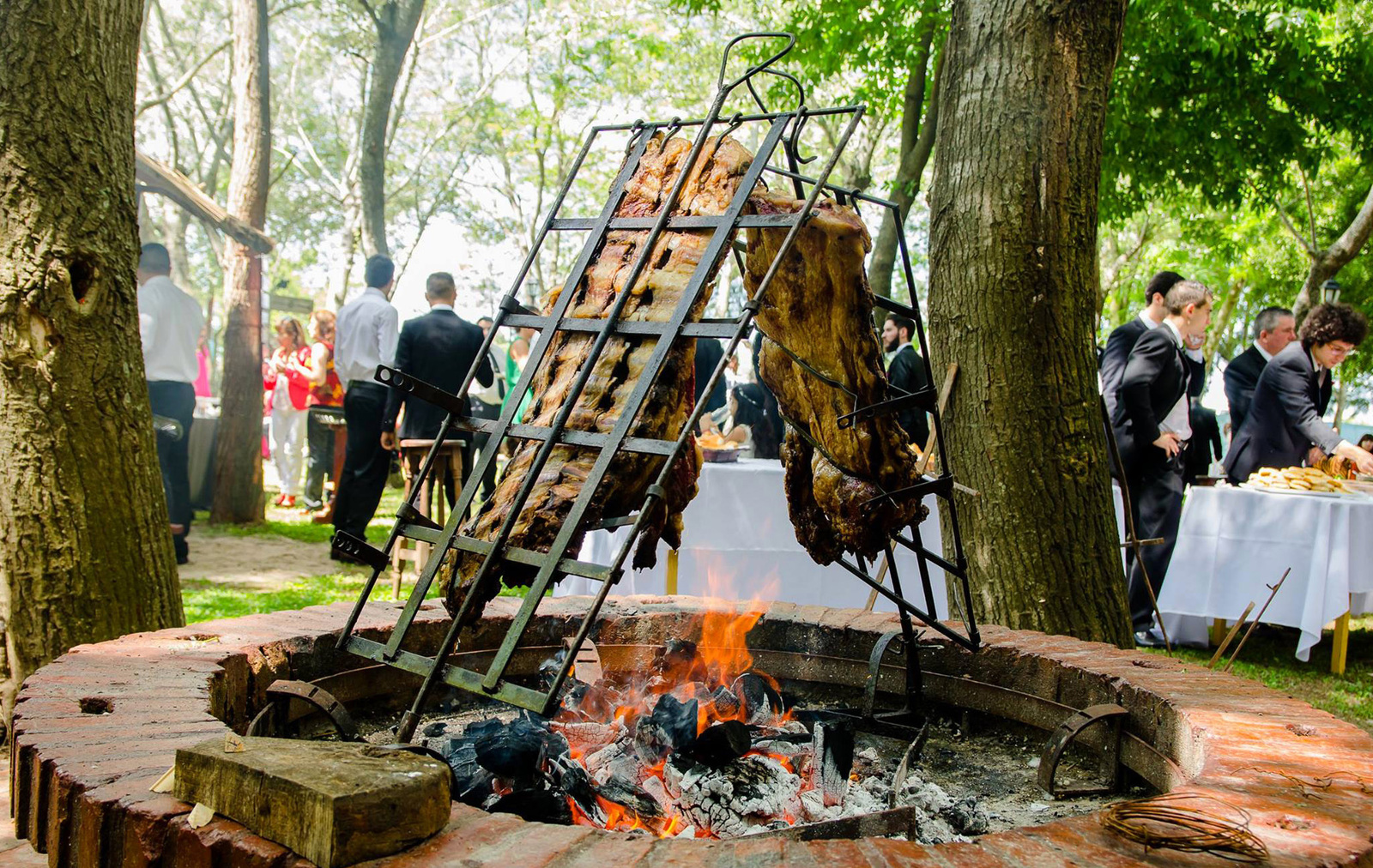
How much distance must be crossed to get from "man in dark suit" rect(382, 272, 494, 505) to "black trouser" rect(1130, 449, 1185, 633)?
4.88 m

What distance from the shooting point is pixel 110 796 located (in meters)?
1.79

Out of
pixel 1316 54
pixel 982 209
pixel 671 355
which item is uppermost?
pixel 1316 54

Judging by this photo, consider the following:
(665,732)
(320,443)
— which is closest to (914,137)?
(320,443)

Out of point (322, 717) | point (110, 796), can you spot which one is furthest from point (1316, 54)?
point (110, 796)

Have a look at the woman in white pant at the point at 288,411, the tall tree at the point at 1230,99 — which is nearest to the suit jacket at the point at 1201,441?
the tall tree at the point at 1230,99

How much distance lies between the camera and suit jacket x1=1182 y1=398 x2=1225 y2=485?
348 inches

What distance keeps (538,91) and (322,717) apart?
27.0 metres

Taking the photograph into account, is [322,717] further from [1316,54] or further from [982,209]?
[1316,54]

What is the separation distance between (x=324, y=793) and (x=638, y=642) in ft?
7.64

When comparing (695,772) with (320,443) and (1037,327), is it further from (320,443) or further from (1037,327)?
(320,443)

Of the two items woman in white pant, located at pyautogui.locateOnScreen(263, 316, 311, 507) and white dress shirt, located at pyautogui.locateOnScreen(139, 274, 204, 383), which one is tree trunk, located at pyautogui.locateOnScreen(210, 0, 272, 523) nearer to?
white dress shirt, located at pyautogui.locateOnScreen(139, 274, 204, 383)

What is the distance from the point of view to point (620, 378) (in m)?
2.50

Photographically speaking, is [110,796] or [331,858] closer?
[331,858]

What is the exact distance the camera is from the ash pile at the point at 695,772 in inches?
95.7
